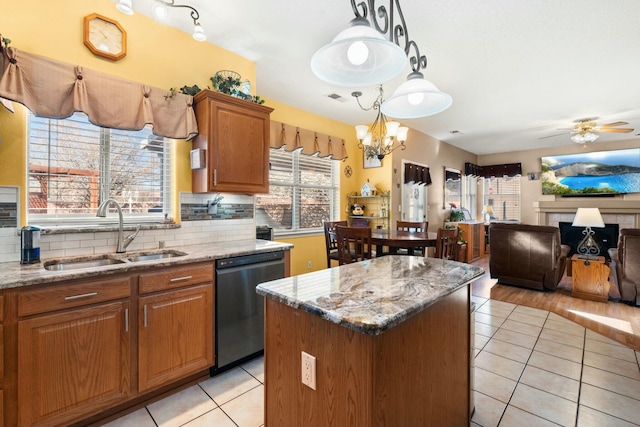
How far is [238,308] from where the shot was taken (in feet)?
7.59

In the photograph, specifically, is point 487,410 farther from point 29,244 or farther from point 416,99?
point 29,244

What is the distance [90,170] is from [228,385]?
1900mm

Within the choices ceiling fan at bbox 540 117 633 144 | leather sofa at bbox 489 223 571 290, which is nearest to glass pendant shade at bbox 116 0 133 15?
leather sofa at bbox 489 223 571 290

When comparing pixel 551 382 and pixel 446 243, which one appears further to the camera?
pixel 446 243

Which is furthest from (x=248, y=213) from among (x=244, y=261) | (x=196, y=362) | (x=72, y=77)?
(x=72, y=77)

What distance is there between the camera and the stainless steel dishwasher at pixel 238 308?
7.31 feet

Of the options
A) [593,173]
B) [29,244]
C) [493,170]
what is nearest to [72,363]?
[29,244]

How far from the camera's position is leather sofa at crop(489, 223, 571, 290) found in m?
4.14

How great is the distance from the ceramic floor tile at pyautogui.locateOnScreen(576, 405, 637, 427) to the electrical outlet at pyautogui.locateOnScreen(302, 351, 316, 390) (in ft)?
5.79

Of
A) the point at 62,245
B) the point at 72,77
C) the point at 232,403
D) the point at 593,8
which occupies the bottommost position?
the point at 232,403

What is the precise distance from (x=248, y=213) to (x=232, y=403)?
171 centimetres

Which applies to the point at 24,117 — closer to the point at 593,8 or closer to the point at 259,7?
the point at 259,7

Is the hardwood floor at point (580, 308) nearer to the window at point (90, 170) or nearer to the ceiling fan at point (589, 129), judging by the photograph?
the ceiling fan at point (589, 129)

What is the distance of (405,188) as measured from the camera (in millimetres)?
5523
